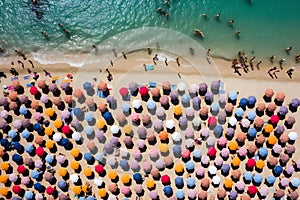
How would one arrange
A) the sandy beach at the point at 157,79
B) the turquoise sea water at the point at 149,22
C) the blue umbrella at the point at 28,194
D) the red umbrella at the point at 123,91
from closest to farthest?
the blue umbrella at the point at 28,194
the sandy beach at the point at 157,79
the red umbrella at the point at 123,91
the turquoise sea water at the point at 149,22

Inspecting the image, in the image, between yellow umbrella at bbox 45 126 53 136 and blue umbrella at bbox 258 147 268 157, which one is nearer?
blue umbrella at bbox 258 147 268 157

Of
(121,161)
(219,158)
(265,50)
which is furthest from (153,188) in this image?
(265,50)

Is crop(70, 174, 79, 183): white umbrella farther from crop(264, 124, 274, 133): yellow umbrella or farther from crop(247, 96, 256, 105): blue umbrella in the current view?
crop(264, 124, 274, 133): yellow umbrella

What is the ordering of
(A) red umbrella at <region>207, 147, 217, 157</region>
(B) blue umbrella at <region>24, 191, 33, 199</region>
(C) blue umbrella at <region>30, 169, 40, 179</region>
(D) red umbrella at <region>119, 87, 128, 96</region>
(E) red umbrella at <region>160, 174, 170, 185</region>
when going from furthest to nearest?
1. (D) red umbrella at <region>119, 87, 128, 96</region>
2. (A) red umbrella at <region>207, 147, 217, 157</region>
3. (C) blue umbrella at <region>30, 169, 40, 179</region>
4. (E) red umbrella at <region>160, 174, 170, 185</region>
5. (B) blue umbrella at <region>24, 191, 33, 199</region>

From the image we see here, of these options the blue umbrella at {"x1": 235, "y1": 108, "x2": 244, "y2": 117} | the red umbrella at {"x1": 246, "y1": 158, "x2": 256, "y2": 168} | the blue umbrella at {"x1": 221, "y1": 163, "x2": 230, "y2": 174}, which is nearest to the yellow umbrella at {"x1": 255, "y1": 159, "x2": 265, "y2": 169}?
the red umbrella at {"x1": 246, "y1": 158, "x2": 256, "y2": 168}

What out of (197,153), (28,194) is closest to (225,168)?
(197,153)

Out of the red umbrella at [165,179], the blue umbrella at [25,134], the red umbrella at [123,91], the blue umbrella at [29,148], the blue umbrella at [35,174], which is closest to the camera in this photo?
the red umbrella at [165,179]

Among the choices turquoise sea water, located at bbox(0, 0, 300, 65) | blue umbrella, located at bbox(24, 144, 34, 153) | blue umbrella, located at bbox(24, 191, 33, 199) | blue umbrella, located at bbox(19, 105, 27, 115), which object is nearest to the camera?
blue umbrella, located at bbox(24, 191, 33, 199)

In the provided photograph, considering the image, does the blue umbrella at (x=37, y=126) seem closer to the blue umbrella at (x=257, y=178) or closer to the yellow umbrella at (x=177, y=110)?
the yellow umbrella at (x=177, y=110)

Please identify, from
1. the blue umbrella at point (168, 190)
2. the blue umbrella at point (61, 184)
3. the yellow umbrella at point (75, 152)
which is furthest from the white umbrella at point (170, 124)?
the blue umbrella at point (61, 184)

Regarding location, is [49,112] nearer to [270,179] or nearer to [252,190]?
[252,190]
